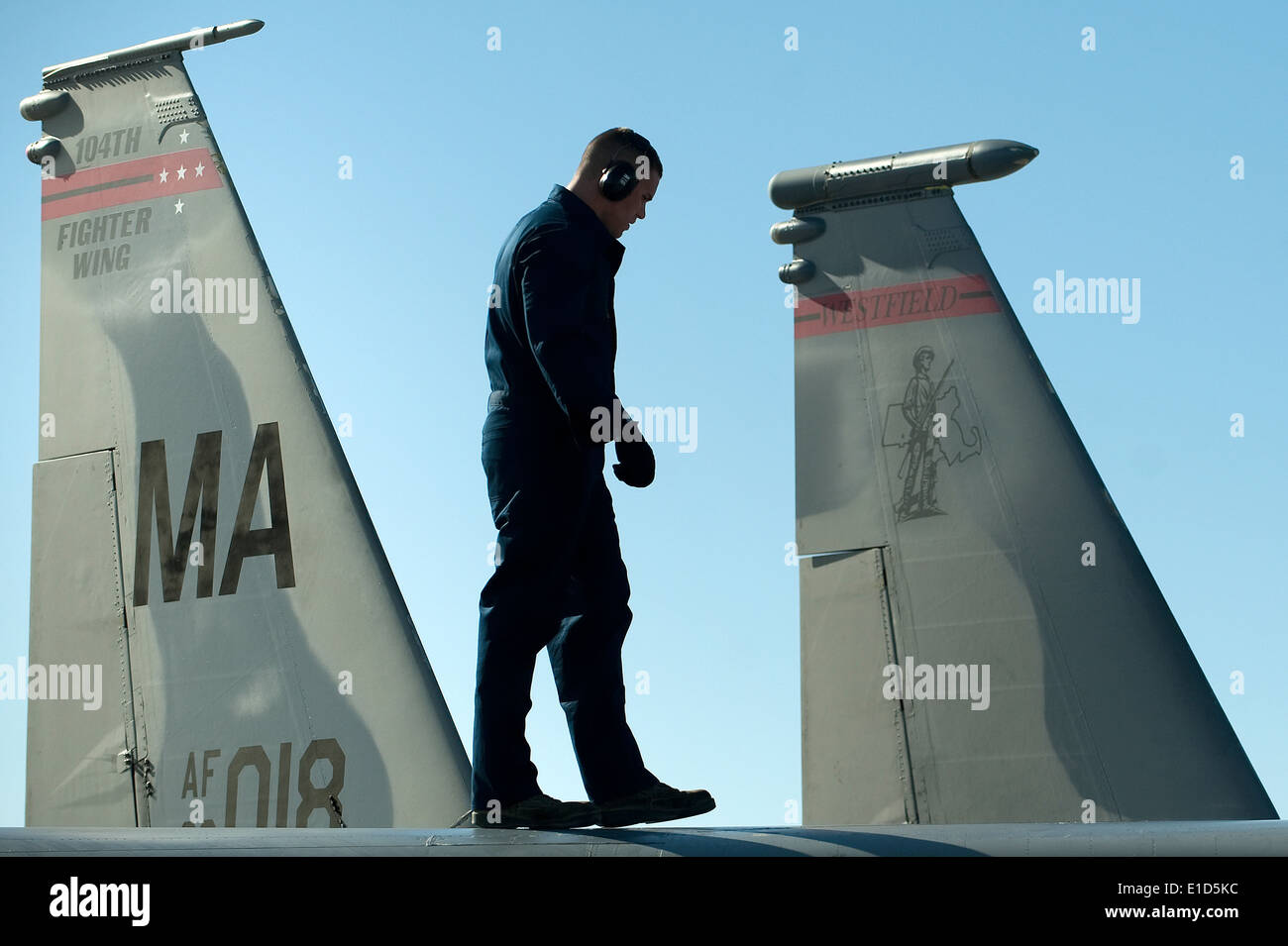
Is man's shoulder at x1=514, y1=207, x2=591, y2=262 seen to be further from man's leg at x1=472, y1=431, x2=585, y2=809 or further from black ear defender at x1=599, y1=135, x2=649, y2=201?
man's leg at x1=472, y1=431, x2=585, y2=809

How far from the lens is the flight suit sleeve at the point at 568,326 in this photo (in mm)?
3594

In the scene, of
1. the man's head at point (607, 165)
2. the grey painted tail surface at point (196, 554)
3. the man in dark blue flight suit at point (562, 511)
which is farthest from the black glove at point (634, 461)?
the grey painted tail surface at point (196, 554)

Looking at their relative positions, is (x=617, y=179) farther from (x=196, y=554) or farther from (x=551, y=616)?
(x=196, y=554)

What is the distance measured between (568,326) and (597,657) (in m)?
0.89

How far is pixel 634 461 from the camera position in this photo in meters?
3.75

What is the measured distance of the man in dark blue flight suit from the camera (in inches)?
141

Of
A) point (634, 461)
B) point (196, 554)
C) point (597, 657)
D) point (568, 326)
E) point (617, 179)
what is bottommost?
point (597, 657)

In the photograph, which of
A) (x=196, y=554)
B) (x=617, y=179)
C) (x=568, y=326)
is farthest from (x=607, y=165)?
(x=196, y=554)

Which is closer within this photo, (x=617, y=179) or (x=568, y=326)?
(x=568, y=326)

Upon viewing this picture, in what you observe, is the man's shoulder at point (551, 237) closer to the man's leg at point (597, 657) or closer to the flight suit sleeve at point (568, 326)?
the flight suit sleeve at point (568, 326)

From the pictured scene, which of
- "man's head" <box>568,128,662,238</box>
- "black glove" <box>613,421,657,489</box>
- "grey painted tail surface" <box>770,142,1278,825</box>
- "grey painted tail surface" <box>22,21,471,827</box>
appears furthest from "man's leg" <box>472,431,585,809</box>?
"grey painted tail surface" <box>770,142,1278,825</box>

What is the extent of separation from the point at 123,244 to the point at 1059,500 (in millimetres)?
5828
